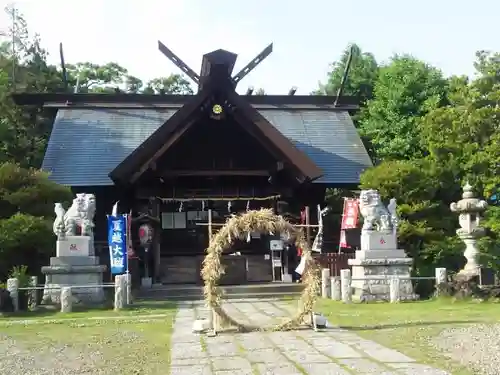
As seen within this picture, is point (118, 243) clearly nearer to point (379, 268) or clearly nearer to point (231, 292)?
point (231, 292)

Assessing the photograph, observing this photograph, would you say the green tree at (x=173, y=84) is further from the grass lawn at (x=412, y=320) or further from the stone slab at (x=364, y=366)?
the stone slab at (x=364, y=366)

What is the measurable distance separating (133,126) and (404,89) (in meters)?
11.1

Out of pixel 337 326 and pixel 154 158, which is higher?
→ pixel 154 158

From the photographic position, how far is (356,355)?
732cm

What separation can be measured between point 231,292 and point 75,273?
173 inches

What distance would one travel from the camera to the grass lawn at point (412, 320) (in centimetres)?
751

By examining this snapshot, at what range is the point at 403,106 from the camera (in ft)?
80.4

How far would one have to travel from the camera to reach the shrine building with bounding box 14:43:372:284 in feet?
59.5

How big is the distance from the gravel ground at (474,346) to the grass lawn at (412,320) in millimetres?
151

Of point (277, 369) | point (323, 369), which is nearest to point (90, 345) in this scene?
point (277, 369)

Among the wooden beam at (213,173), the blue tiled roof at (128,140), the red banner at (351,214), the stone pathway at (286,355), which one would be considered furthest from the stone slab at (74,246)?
the red banner at (351,214)

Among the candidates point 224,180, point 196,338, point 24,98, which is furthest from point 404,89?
point 196,338

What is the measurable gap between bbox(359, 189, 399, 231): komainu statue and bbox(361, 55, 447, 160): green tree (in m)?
8.46

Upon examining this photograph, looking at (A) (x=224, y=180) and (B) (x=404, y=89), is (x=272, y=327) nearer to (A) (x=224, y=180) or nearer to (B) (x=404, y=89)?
(A) (x=224, y=180)
